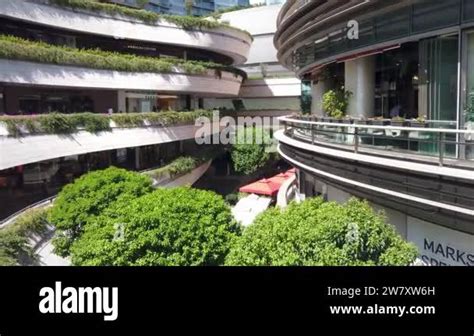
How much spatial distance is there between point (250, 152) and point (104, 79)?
37.8 feet

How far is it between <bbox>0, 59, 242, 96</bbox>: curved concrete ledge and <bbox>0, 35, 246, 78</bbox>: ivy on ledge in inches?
7.9

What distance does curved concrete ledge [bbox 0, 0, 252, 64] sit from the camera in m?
18.6

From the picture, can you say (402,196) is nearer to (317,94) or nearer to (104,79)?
(317,94)

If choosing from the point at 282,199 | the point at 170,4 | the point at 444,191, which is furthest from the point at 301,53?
the point at 170,4

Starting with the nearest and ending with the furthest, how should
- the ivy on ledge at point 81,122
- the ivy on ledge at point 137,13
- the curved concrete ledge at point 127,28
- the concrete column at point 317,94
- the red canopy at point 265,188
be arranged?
the ivy on ledge at point 81,122, the curved concrete ledge at point 127,28, the concrete column at point 317,94, the ivy on ledge at point 137,13, the red canopy at point 265,188

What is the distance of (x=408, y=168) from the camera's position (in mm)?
7223

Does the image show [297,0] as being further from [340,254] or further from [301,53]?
[340,254]

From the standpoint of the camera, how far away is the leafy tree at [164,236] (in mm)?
8867

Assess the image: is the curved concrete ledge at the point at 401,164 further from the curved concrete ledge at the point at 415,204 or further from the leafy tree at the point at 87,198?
the leafy tree at the point at 87,198

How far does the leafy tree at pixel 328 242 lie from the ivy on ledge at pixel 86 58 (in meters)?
13.5

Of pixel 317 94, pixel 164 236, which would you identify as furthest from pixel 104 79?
pixel 164 236

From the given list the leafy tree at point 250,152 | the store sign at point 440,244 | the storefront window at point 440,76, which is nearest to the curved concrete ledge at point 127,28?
the leafy tree at point 250,152

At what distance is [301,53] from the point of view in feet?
57.7

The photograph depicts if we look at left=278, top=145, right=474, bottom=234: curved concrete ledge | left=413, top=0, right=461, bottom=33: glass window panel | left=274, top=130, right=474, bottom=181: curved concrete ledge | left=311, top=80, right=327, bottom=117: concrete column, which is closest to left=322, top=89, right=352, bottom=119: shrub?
left=311, top=80, right=327, bottom=117: concrete column
